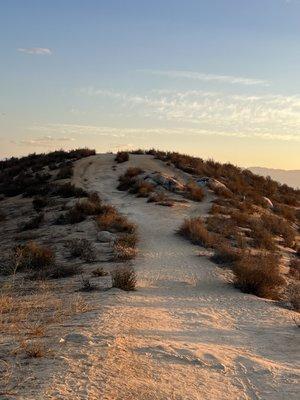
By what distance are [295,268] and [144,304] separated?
7.52 m

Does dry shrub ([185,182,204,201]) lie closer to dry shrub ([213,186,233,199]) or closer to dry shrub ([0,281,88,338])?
A: dry shrub ([213,186,233,199])

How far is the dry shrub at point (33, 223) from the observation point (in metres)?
18.2

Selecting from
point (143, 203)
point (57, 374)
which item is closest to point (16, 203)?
point (143, 203)

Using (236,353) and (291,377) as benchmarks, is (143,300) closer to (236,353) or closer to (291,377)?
(236,353)

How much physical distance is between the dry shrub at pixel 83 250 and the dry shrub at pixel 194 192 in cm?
1071

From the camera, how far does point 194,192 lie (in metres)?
24.8

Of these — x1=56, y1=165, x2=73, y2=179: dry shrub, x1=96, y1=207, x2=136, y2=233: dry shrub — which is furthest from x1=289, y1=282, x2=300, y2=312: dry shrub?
x1=56, y1=165, x2=73, y2=179: dry shrub

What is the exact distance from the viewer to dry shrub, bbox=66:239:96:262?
1348cm

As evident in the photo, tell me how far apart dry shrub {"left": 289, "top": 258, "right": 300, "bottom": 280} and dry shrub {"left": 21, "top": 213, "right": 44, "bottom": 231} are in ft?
30.5

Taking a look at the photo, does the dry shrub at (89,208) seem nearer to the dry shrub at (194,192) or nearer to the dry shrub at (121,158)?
the dry shrub at (194,192)

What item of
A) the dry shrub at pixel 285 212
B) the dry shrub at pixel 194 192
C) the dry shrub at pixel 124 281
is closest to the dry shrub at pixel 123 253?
the dry shrub at pixel 124 281

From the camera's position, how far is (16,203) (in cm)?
2402

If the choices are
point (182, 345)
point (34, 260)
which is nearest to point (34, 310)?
point (182, 345)

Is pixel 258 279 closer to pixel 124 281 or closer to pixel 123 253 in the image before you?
pixel 124 281
